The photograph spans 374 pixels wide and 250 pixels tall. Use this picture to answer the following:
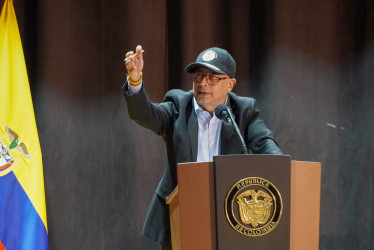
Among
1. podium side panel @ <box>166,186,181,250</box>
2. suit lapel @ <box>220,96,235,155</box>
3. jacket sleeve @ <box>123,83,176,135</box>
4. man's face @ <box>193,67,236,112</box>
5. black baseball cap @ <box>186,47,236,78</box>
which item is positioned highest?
black baseball cap @ <box>186,47,236,78</box>

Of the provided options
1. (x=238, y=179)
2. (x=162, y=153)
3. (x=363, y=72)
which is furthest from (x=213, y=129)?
(x=363, y=72)

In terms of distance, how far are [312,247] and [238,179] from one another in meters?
0.41

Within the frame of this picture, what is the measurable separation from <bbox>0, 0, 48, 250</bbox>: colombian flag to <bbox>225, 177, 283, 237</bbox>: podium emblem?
5.07 ft

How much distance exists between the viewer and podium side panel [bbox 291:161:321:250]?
5.51 feet

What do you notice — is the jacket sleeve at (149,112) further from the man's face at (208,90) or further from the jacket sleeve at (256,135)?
the jacket sleeve at (256,135)

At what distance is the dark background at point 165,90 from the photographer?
3.00 metres

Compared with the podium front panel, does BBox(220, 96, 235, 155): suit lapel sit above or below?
above

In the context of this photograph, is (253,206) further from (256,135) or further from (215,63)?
(215,63)

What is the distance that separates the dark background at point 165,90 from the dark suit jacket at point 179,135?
917 mm

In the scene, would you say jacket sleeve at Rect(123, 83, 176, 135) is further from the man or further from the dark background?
the dark background

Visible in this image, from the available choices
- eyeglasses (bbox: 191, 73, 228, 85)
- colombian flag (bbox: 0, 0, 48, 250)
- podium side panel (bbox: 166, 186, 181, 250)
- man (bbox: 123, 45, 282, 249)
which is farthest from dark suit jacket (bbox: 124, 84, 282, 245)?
colombian flag (bbox: 0, 0, 48, 250)

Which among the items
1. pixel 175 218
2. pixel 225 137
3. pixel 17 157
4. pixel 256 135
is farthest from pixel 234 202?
pixel 17 157

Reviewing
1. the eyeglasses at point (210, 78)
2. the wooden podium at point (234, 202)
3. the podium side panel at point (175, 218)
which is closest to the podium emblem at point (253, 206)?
the wooden podium at point (234, 202)

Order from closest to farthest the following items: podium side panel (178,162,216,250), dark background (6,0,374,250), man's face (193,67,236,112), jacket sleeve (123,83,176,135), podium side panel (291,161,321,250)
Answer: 1. podium side panel (178,162,216,250)
2. podium side panel (291,161,321,250)
3. jacket sleeve (123,83,176,135)
4. man's face (193,67,236,112)
5. dark background (6,0,374,250)
